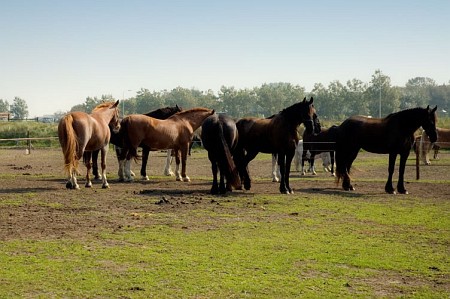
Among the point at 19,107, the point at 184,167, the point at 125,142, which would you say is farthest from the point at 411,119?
the point at 19,107

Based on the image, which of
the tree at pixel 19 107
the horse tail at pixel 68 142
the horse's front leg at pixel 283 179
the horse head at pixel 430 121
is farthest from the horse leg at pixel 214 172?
the tree at pixel 19 107

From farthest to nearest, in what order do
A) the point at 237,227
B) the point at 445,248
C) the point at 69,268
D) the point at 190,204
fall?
the point at 190,204
the point at 237,227
the point at 445,248
the point at 69,268

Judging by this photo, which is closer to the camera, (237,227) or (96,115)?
(237,227)

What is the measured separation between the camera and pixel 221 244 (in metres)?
7.77

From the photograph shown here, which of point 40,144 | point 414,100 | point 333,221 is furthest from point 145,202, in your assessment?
point 414,100

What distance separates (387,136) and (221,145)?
4.72m

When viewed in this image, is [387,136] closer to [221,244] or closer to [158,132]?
[158,132]

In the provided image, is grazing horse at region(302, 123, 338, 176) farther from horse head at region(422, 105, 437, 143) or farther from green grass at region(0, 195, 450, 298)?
green grass at region(0, 195, 450, 298)

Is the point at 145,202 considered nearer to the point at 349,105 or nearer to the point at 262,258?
the point at 262,258

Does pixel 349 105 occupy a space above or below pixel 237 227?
above

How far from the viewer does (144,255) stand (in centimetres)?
702

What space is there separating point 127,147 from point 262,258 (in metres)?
10.3

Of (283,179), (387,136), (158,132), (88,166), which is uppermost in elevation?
(158,132)

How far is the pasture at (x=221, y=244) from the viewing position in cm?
576
